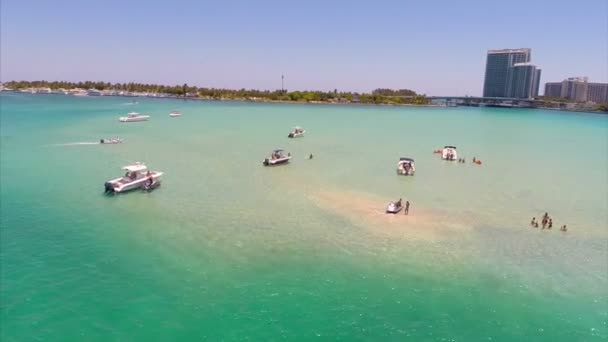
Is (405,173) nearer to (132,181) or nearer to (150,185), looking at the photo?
(150,185)

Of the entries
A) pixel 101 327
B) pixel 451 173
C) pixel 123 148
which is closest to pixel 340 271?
pixel 101 327

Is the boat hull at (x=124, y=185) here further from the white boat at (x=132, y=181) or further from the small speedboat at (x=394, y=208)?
the small speedboat at (x=394, y=208)

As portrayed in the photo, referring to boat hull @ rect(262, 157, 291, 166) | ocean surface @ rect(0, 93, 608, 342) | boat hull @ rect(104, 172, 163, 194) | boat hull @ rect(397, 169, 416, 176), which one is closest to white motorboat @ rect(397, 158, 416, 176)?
boat hull @ rect(397, 169, 416, 176)

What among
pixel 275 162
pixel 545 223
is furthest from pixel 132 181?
pixel 545 223

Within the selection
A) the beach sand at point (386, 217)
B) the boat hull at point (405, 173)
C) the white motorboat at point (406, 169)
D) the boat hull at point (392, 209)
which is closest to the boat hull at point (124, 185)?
the beach sand at point (386, 217)

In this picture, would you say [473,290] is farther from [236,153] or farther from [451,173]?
[236,153]
